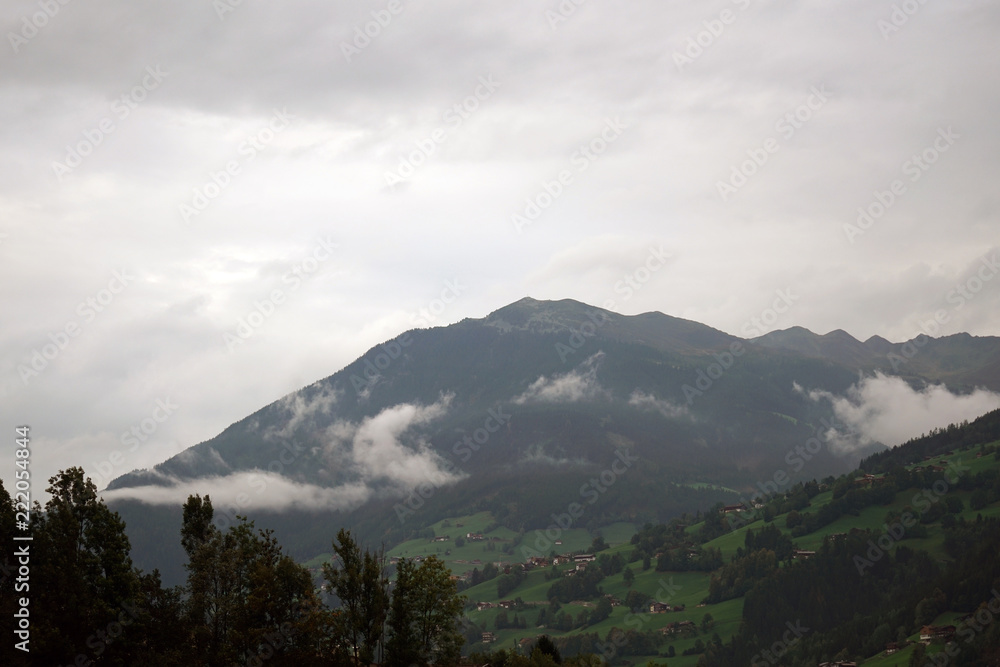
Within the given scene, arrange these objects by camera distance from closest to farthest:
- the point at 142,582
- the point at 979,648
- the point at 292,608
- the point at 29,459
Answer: the point at 29,459 → the point at 292,608 → the point at 142,582 → the point at 979,648

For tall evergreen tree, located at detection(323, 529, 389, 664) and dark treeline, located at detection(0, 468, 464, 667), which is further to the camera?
tall evergreen tree, located at detection(323, 529, 389, 664)

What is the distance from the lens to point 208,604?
246 ft

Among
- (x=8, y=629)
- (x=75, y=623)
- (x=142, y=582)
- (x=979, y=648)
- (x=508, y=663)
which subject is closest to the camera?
(x=8, y=629)

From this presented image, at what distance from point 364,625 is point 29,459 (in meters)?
34.3

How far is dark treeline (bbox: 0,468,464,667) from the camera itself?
71125 mm

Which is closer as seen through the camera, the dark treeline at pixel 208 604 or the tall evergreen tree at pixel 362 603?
the dark treeline at pixel 208 604

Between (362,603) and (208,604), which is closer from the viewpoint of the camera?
(208,604)

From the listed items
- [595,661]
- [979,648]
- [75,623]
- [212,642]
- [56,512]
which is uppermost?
[56,512]

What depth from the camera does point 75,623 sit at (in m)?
70.5

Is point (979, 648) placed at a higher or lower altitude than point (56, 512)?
lower

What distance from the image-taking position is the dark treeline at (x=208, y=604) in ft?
233

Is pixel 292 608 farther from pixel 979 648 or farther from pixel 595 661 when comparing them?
pixel 979 648

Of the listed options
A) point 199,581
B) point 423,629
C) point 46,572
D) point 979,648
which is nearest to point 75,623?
point 46,572

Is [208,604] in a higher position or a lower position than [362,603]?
higher
